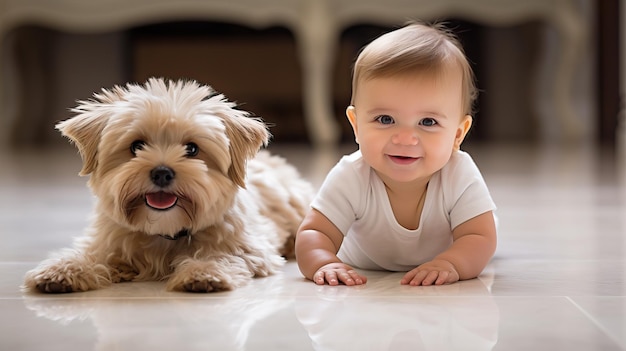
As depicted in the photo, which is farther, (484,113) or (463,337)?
(484,113)

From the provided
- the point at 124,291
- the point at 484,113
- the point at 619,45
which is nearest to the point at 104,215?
the point at 124,291

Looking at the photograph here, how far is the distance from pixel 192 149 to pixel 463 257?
0.43 meters

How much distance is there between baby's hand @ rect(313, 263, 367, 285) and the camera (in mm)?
1230

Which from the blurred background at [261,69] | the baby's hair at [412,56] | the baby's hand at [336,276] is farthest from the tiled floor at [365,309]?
the blurred background at [261,69]

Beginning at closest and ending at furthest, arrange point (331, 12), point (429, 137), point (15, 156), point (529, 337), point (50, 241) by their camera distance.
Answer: point (529, 337) < point (429, 137) < point (50, 241) < point (15, 156) < point (331, 12)

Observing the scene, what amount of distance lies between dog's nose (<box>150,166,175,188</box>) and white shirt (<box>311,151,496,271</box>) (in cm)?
27

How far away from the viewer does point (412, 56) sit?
1272 mm

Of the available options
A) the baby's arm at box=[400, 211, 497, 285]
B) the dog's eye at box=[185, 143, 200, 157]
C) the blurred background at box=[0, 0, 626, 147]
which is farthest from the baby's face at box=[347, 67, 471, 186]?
the blurred background at box=[0, 0, 626, 147]

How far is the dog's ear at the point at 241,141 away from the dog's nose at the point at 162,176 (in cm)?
12

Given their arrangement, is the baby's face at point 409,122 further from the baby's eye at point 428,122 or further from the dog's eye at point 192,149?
the dog's eye at point 192,149

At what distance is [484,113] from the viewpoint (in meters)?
5.71

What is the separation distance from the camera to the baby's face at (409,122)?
1281mm

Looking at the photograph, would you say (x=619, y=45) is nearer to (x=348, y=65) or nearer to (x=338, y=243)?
(x=348, y=65)

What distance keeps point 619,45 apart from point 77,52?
11.1 feet
